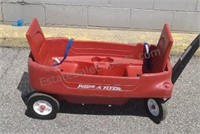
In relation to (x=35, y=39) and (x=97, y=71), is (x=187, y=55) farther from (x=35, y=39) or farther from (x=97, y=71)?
(x=35, y=39)

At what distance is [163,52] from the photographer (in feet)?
8.88

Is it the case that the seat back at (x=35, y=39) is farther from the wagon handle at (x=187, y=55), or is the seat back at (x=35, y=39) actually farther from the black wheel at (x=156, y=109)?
the wagon handle at (x=187, y=55)

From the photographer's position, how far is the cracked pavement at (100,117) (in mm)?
2646

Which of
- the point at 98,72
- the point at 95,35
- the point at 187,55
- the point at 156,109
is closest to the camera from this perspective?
the point at 187,55

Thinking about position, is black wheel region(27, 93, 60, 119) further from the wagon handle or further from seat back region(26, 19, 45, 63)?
the wagon handle

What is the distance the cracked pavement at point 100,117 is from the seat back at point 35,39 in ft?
1.60

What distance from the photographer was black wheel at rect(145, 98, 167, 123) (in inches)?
103

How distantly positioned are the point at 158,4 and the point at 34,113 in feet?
6.50

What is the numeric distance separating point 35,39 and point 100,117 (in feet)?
2.73

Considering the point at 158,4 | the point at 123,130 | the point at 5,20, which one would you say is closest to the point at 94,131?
the point at 123,130

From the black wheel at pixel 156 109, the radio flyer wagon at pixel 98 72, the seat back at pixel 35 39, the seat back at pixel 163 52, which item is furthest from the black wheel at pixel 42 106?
the seat back at pixel 163 52

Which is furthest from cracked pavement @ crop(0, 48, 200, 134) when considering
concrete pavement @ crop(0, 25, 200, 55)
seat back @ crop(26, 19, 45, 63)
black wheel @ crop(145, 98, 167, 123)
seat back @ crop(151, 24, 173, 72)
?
concrete pavement @ crop(0, 25, 200, 55)

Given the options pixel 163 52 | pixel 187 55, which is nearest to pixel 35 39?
pixel 163 52

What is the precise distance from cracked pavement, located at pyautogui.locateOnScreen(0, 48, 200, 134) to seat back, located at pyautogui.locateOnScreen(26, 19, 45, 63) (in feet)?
1.60
